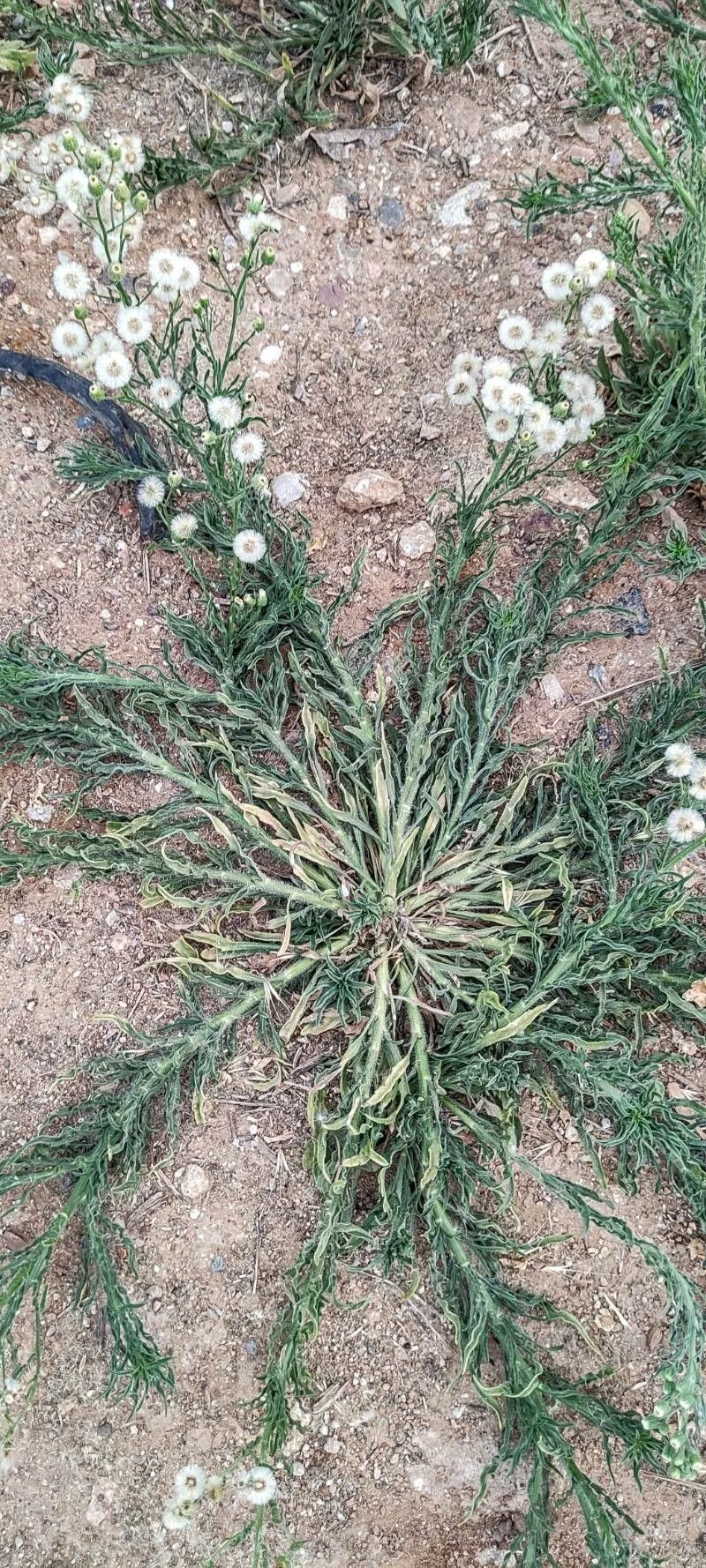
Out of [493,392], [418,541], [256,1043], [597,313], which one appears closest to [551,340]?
[597,313]

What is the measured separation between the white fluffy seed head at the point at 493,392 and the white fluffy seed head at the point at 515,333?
26 cm

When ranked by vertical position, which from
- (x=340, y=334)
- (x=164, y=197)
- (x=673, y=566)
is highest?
(x=164, y=197)

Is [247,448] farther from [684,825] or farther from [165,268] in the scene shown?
[684,825]

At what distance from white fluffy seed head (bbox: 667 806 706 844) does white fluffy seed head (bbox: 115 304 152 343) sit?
183 centimetres

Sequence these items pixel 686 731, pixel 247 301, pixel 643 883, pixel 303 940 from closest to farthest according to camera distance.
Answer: pixel 643 883 < pixel 686 731 < pixel 303 940 < pixel 247 301

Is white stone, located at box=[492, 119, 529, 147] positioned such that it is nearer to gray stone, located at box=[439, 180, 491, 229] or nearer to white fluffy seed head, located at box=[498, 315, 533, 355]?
gray stone, located at box=[439, 180, 491, 229]

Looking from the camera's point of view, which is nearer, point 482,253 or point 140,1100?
point 140,1100

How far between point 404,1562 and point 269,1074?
59.0 inches

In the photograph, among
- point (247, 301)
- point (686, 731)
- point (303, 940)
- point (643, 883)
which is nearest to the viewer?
point (643, 883)

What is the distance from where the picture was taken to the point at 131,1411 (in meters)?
2.93

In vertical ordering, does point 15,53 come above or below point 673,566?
above

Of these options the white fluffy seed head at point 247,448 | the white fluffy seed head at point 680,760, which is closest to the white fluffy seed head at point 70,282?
the white fluffy seed head at point 247,448

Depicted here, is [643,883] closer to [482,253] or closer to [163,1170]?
[163,1170]

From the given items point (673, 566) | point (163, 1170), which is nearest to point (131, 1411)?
point (163, 1170)
